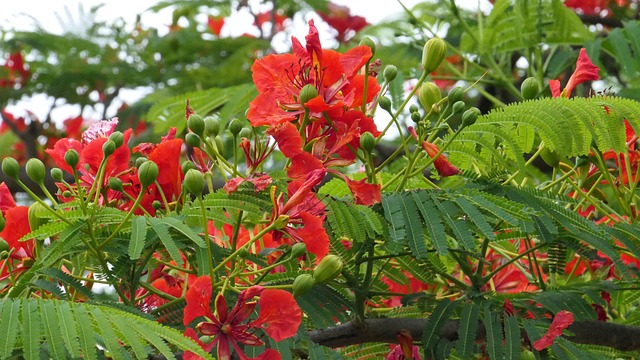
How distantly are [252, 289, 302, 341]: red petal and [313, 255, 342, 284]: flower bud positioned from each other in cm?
6

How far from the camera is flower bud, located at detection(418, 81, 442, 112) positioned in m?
1.97

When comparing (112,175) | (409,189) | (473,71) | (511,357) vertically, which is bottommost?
(511,357)

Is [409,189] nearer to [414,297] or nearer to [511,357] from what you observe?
[414,297]

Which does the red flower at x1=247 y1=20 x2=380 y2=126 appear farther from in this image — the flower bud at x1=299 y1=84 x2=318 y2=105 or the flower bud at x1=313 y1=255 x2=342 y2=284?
the flower bud at x1=313 y1=255 x2=342 y2=284

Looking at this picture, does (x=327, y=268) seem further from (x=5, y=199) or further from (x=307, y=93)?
(x=5, y=199)

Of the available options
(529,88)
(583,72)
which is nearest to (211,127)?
(529,88)

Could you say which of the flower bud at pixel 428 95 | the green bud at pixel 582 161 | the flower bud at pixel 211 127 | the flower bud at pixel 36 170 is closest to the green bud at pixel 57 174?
the flower bud at pixel 36 170

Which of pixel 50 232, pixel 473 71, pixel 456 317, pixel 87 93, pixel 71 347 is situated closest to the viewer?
pixel 71 347

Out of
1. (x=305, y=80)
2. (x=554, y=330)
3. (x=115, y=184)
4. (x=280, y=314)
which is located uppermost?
(x=305, y=80)

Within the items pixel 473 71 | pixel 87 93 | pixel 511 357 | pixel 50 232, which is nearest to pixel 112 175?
pixel 50 232

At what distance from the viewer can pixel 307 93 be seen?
→ 1.83 meters

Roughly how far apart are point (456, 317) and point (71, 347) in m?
0.79

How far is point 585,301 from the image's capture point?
2.02 metres

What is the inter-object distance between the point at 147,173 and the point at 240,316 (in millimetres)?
312
